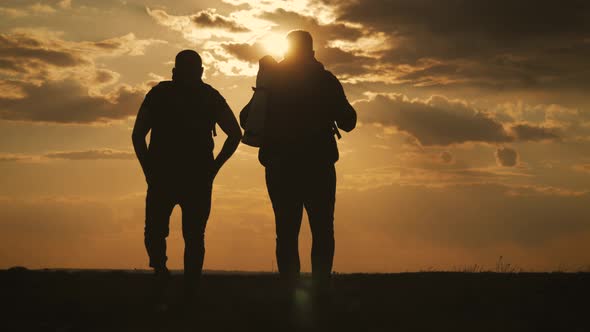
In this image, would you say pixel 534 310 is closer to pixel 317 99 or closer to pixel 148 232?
pixel 317 99

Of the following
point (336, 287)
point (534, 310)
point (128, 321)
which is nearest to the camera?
point (128, 321)

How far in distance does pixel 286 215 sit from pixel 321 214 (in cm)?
39

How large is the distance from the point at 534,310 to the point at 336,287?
3102 millimetres

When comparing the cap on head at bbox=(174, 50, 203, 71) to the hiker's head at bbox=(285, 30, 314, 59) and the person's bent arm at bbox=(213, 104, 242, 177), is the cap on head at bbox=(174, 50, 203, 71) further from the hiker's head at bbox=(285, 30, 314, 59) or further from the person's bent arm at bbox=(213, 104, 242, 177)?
the hiker's head at bbox=(285, 30, 314, 59)

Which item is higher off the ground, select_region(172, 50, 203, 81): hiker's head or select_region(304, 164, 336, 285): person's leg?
select_region(172, 50, 203, 81): hiker's head

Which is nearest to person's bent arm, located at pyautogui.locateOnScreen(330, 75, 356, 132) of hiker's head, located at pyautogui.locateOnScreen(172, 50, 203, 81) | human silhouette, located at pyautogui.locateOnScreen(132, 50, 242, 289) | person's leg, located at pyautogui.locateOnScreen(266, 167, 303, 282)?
person's leg, located at pyautogui.locateOnScreen(266, 167, 303, 282)

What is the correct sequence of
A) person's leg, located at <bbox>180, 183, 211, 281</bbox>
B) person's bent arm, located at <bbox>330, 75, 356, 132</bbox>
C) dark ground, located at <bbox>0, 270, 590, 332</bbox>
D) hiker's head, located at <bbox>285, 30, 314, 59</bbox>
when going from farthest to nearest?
1. person's bent arm, located at <bbox>330, 75, 356, 132</bbox>
2. hiker's head, located at <bbox>285, 30, 314, 59</bbox>
3. person's leg, located at <bbox>180, 183, 211, 281</bbox>
4. dark ground, located at <bbox>0, 270, 590, 332</bbox>

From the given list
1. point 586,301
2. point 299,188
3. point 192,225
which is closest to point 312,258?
point 299,188

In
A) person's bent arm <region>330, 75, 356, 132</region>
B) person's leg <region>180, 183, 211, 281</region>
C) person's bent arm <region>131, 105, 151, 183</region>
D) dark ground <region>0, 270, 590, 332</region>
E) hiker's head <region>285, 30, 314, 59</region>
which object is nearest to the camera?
dark ground <region>0, 270, 590, 332</region>

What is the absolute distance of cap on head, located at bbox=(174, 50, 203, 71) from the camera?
8.70 metres

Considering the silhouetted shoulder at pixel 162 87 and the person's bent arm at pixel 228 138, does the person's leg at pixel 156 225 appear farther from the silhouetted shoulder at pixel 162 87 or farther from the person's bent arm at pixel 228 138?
the silhouetted shoulder at pixel 162 87

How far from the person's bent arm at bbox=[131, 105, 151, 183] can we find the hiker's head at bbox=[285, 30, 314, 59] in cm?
179

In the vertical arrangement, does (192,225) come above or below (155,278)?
above

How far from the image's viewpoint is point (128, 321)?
780 cm
